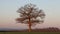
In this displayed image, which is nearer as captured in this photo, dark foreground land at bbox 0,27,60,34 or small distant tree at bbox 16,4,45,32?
dark foreground land at bbox 0,27,60,34

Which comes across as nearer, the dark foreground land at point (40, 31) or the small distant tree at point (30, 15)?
the dark foreground land at point (40, 31)

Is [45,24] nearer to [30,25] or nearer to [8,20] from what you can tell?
[30,25]

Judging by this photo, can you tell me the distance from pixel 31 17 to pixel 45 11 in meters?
0.58

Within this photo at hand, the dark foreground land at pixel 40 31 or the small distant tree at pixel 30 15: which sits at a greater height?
the small distant tree at pixel 30 15

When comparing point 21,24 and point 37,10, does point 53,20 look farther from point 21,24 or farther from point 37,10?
point 21,24

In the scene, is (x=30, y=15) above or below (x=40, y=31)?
above

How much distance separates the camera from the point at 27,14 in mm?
6848

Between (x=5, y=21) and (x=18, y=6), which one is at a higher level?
(x=18, y=6)

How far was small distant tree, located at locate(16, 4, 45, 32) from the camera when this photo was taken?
683 centimetres

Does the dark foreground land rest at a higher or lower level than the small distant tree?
lower

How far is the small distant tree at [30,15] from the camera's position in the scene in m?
6.83

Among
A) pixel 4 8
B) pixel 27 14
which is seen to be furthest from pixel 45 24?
pixel 4 8

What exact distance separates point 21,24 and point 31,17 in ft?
1.56

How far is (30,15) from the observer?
685 cm
